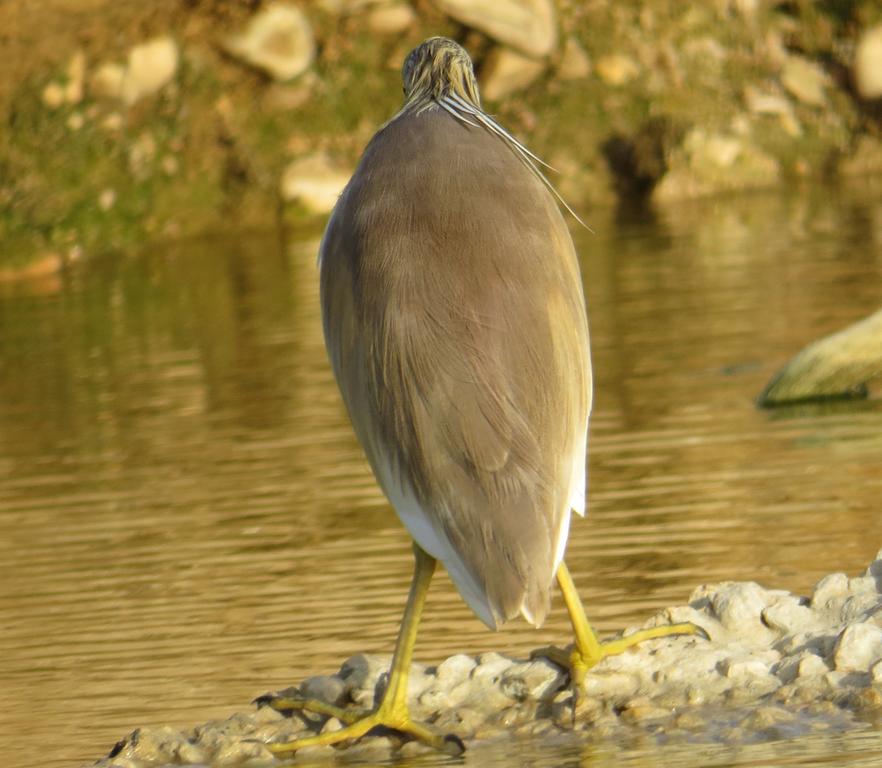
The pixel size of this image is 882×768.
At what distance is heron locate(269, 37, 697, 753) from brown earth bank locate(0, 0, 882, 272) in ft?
43.8

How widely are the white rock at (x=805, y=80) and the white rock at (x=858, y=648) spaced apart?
664 inches

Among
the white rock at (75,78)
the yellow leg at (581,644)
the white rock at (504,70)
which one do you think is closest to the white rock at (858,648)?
the yellow leg at (581,644)

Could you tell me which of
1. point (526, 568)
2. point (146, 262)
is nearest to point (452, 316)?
point (526, 568)

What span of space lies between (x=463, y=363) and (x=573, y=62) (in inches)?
664

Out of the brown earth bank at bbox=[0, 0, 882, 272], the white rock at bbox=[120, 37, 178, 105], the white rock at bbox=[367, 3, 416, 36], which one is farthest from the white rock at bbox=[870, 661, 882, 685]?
the white rock at bbox=[367, 3, 416, 36]

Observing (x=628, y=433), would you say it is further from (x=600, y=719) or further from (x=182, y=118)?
Result: (x=182, y=118)

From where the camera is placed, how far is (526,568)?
4000 millimetres

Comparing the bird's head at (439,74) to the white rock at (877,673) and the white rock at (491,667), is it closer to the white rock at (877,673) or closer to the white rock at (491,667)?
the white rock at (491,667)

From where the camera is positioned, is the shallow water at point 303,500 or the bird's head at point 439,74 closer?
the bird's head at point 439,74

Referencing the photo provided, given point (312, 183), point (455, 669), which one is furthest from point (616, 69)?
point (455, 669)

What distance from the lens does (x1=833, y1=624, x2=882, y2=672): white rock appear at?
14.1 ft

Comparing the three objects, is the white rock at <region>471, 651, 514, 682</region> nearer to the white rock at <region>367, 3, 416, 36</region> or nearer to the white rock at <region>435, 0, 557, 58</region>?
the white rock at <region>435, 0, 557, 58</region>

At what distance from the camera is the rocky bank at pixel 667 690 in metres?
4.27

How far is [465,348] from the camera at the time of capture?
422 centimetres
